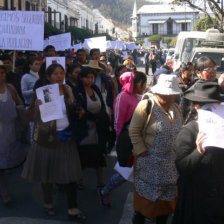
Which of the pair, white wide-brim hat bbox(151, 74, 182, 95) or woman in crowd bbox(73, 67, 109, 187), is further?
woman in crowd bbox(73, 67, 109, 187)

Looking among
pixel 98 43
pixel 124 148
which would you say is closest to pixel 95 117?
pixel 124 148

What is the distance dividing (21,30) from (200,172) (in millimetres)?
5132

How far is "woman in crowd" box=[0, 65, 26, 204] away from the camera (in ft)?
14.9

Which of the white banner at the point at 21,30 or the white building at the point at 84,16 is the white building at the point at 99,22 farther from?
the white banner at the point at 21,30

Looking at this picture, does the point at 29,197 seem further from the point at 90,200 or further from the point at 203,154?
the point at 203,154

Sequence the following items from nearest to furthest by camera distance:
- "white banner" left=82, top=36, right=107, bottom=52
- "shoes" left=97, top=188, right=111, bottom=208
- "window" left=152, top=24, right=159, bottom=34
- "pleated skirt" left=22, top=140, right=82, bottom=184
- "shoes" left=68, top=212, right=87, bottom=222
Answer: "pleated skirt" left=22, top=140, right=82, bottom=184, "shoes" left=68, top=212, right=87, bottom=222, "shoes" left=97, top=188, right=111, bottom=208, "white banner" left=82, top=36, right=107, bottom=52, "window" left=152, top=24, right=159, bottom=34

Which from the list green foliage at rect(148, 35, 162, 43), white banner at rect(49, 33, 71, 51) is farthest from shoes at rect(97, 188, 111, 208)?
green foliage at rect(148, 35, 162, 43)

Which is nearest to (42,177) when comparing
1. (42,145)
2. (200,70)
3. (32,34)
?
(42,145)

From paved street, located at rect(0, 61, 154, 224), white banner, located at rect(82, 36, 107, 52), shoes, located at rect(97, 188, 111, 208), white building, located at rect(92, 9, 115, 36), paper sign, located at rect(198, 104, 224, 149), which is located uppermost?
white building, located at rect(92, 9, 115, 36)

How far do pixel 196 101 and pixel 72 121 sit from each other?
1759 mm

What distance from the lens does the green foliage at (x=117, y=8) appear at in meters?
177

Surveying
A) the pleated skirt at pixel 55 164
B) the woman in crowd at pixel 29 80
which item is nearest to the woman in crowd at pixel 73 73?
the woman in crowd at pixel 29 80

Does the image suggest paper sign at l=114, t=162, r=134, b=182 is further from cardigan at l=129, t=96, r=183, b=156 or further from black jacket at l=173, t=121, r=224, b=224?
black jacket at l=173, t=121, r=224, b=224

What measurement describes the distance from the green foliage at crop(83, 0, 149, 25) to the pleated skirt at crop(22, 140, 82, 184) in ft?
575
